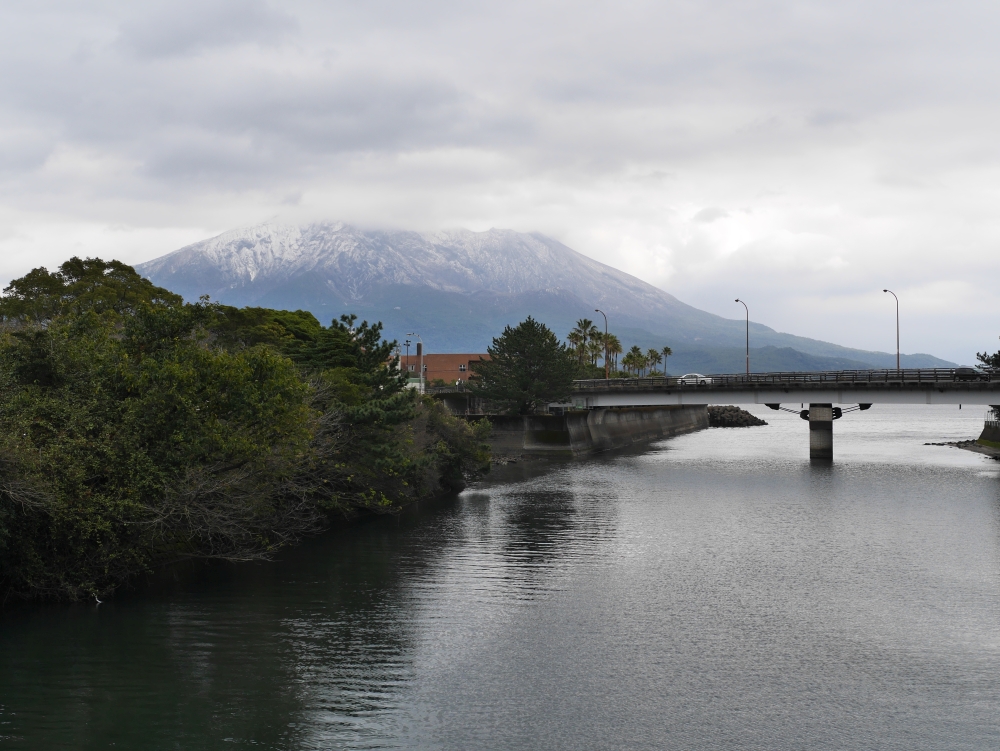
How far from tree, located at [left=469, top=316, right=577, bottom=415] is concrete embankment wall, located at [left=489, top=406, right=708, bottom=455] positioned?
199cm

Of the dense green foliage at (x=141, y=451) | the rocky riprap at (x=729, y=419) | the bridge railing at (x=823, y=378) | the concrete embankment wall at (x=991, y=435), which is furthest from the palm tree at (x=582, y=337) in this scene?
the dense green foliage at (x=141, y=451)

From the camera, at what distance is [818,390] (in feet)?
304

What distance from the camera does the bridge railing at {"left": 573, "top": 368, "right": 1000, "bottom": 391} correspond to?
84.4m

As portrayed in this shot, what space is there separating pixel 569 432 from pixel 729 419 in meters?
90.5

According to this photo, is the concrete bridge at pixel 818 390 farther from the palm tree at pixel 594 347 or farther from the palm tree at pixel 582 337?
the palm tree at pixel 594 347

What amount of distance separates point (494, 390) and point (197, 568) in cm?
6769

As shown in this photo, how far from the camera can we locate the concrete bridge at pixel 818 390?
8462 cm

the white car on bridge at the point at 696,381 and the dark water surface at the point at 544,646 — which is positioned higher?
the white car on bridge at the point at 696,381

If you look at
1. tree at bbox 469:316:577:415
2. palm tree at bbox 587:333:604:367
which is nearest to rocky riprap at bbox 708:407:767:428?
palm tree at bbox 587:333:604:367

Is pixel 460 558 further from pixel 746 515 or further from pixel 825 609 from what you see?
pixel 746 515

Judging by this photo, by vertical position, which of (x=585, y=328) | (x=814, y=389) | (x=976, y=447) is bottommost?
(x=976, y=447)

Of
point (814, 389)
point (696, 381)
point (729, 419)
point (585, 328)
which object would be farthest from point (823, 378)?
point (729, 419)

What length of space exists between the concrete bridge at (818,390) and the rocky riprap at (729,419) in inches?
3219

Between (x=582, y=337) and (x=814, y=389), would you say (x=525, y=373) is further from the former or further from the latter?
(x=582, y=337)
